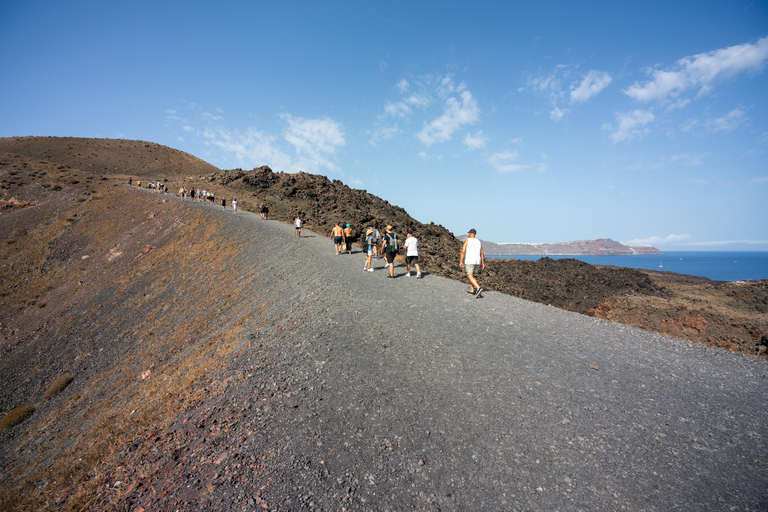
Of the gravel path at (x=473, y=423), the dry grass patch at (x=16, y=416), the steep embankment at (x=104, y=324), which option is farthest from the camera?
the dry grass patch at (x=16, y=416)

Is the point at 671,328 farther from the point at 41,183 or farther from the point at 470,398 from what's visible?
the point at 41,183

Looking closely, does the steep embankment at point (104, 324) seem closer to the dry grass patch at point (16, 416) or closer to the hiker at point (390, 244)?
the dry grass patch at point (16, 416)

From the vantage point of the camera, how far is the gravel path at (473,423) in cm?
356

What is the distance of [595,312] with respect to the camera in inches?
925

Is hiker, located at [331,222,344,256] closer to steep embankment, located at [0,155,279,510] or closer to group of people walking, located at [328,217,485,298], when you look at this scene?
group of people walking, located at [328,217,485,298]

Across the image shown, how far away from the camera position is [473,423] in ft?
15.3

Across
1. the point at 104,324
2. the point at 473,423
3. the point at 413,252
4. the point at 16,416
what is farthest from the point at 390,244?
the point at 104,324

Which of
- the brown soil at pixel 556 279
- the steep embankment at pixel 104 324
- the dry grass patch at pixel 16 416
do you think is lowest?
the dry grass patch at pixel 16 416

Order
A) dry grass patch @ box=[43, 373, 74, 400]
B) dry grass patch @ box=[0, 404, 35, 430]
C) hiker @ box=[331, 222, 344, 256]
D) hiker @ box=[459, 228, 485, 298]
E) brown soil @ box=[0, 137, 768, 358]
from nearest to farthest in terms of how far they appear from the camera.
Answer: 1. hiker @ box=[459, 228, 485, 298]
2. dry grass patch @ box=[0, 404, 35, 430]
3. dry grass patch @ box=[43, 373, 74, 400]
4. hiker @ box=[331, 222, 344, 256]
5. brown soil @ box=[0, 137, 768, 358]

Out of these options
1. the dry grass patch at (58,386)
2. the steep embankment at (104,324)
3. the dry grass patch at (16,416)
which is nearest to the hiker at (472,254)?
the steep embankment at (104,324)

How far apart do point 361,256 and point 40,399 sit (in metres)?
16.0

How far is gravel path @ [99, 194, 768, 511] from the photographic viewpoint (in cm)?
356

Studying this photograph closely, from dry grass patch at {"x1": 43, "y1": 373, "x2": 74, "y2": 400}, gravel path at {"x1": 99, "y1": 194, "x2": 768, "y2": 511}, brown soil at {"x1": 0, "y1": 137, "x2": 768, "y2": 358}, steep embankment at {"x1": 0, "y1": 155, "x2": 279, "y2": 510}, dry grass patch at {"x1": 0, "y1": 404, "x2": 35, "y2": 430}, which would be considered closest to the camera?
gravel path at {"x1": 99, "y1": 194, "x2": 768, "y2": 511}

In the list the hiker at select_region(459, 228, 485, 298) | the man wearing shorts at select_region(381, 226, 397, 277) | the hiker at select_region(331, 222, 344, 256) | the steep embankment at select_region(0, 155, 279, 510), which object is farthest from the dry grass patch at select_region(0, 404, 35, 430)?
the hiker at select_region(459, 228, 485, 298)
